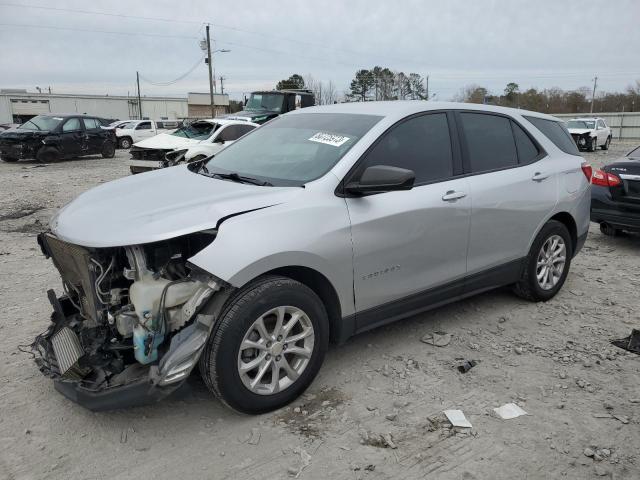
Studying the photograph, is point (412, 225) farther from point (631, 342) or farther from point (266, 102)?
point (266, 102)

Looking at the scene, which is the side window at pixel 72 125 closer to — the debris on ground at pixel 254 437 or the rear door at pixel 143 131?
the rear door at pixel 143 131

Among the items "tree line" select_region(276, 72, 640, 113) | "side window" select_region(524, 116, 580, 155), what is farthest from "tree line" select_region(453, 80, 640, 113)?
"side window" select_region(524, 116, 580, 155)

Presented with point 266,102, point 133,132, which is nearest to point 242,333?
point 266,102

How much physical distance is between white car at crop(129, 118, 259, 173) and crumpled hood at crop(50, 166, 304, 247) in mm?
8424

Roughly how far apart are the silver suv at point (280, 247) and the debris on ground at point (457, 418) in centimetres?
77

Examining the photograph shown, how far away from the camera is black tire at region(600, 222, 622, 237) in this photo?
7.08 metres

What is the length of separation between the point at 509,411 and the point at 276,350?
4.85 ft

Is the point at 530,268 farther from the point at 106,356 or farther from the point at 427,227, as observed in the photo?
the point at 106,356

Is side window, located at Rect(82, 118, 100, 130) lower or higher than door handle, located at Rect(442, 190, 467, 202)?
higher

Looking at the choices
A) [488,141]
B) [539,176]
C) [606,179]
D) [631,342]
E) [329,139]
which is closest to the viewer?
[329,139]

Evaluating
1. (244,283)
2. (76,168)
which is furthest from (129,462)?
(76,168)

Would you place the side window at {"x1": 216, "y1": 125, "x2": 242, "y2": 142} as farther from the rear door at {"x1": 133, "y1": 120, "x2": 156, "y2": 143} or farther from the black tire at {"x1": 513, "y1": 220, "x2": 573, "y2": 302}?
the rear door at {"x1": 133, "y1": 120, "x2": 156, "y2": 143}

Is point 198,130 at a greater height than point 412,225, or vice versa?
point 198,130

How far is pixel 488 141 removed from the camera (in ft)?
14.4
